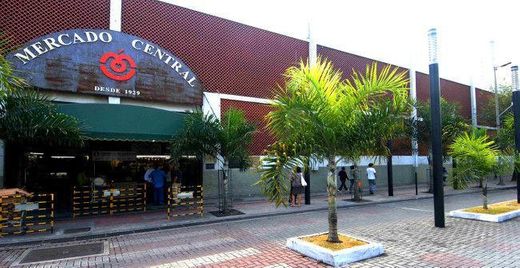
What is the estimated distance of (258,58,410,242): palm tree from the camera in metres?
6.86

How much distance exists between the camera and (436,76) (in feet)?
32.1

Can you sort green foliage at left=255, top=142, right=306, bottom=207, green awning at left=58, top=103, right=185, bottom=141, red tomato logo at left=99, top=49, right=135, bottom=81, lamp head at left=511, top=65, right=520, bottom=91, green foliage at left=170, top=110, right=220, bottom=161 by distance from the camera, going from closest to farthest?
1. green foliage at left=255, top=142, right=306, bottom=207
2. green awning at left=58, top=103, right=185, bottom=141
3. green foliage at left=170, top=110, right=220, bottom=161
4. lamp head at left=511, top=65, right=520, bottom=91
5. red tomato logo at left=99, top=49, right=135, bottom=81

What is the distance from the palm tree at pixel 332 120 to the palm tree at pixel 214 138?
5.50 metres

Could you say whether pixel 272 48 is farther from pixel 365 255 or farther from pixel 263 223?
pixel 365 255

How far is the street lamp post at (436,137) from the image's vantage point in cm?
955

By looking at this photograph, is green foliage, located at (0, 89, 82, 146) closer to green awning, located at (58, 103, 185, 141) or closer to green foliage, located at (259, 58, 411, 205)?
green awning, located at (58, 103, 185, 141)

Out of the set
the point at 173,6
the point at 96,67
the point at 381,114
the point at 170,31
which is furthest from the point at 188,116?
the point at 381,114

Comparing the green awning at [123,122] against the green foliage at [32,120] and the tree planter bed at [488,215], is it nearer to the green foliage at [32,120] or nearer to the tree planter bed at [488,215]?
the green foliage at [32,120]

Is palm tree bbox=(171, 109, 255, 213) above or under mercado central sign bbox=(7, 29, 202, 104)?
under

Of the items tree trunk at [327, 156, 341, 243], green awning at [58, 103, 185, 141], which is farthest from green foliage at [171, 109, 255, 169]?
tree trunk at [327, 156, 341, 243]

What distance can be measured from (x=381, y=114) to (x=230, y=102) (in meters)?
11.1

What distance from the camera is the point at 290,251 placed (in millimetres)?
7430

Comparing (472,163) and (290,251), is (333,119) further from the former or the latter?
(472,163)

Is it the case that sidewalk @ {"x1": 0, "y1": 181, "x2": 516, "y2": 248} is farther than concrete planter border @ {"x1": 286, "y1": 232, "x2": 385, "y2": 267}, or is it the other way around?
sidewalk @ {"x1": 0, "y1": 181, "x2": 516, "y2": 248}
